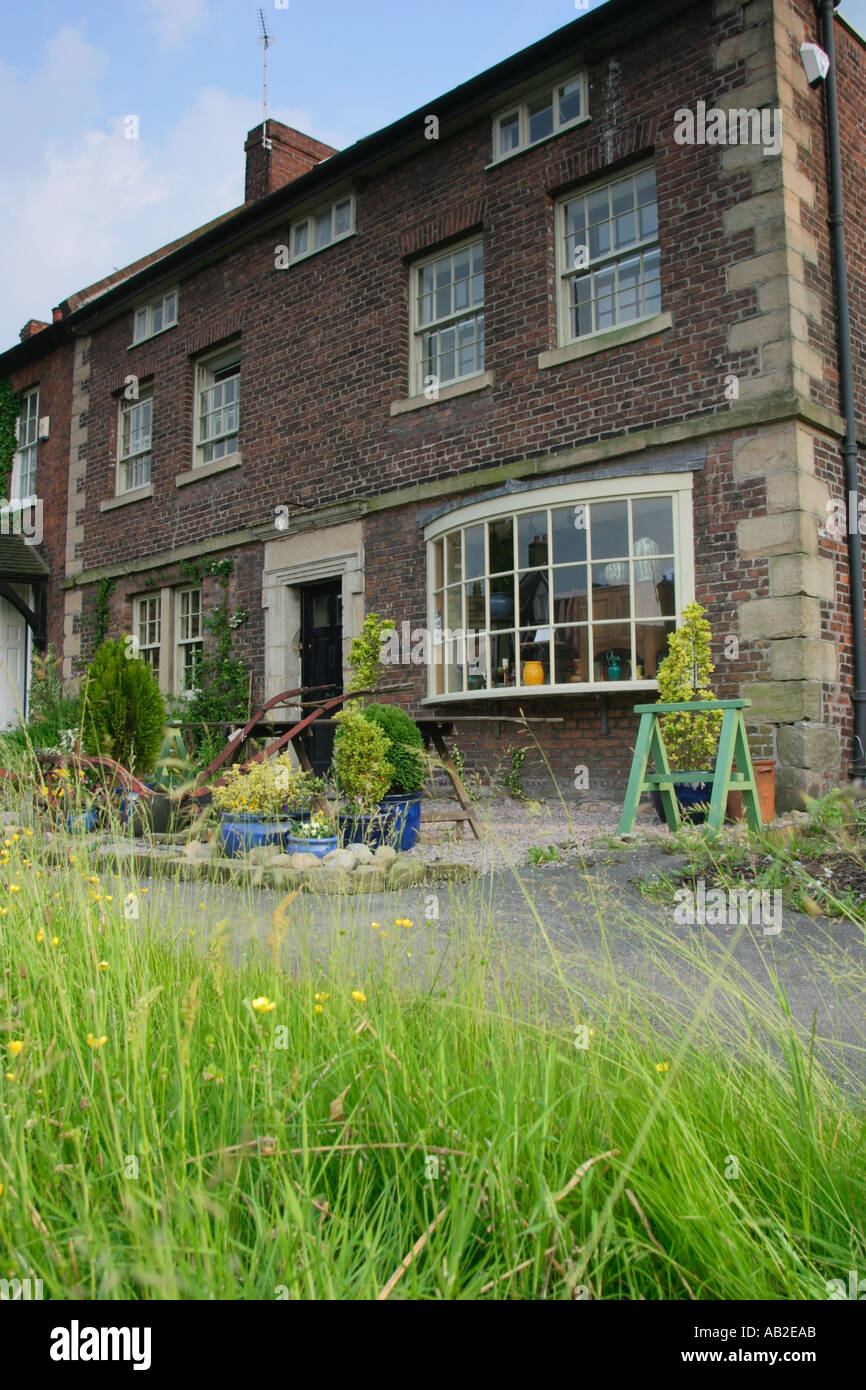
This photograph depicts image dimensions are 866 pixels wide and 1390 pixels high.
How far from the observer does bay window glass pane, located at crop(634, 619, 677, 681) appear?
328 inches

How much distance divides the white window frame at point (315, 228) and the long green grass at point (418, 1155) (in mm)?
11184

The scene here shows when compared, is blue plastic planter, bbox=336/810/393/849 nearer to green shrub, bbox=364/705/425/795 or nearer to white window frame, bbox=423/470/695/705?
green shrub, bbox=364/705/425/795

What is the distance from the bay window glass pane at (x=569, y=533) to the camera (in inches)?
344

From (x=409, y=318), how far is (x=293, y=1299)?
10.9m

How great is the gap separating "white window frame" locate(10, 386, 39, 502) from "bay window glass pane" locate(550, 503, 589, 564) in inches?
469

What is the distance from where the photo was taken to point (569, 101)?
9500 mm

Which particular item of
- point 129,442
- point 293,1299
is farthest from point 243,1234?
point 129,442

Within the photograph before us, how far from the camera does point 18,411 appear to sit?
1788 cm

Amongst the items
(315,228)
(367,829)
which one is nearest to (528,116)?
(315,228)

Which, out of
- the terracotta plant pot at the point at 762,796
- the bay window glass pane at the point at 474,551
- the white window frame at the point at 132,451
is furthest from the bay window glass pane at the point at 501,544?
the white window frame at the point at 132,451

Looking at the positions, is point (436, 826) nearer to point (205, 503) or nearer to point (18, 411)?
point (205, 503)

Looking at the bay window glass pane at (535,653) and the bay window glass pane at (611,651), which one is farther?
the bay window glass pane at (535,653)

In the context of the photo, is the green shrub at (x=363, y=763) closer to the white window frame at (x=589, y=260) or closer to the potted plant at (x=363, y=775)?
the potted plant at (x=363, y=775)

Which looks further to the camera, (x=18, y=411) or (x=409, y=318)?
(x=18, y=411)
